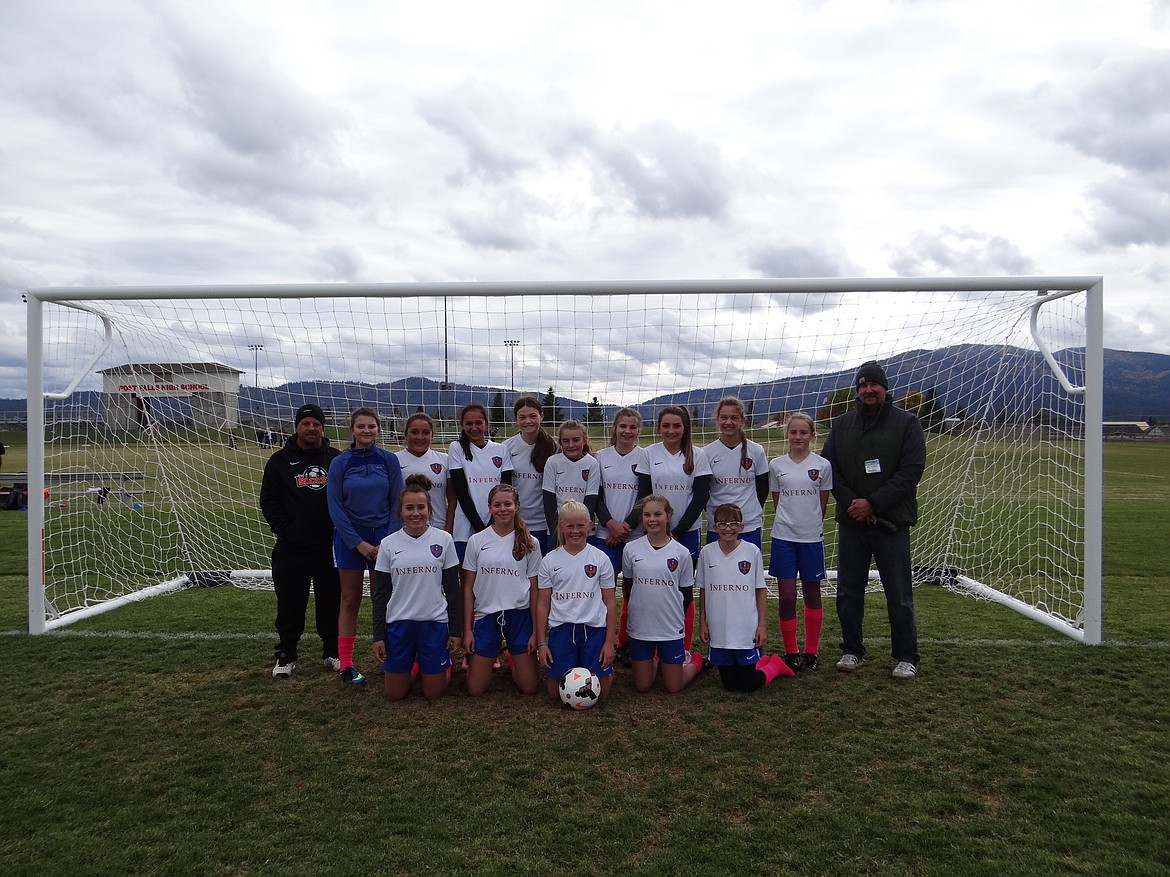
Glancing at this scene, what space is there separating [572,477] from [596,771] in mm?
1829

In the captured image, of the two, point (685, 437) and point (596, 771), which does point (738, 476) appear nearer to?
point (685, 437)

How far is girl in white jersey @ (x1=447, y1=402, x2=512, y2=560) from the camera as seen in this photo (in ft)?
15.0

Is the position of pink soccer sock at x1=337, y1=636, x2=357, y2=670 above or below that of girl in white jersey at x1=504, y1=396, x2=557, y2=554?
A: below

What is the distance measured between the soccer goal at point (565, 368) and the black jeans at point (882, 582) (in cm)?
132

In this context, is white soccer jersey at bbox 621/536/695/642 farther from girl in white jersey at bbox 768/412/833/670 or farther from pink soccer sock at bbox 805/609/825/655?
pink soccer sock at bbox 805/609/825/655

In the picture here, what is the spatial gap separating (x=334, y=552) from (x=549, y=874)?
273 cm

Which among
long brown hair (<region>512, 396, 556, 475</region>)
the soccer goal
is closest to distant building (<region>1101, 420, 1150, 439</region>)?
the soccer goal

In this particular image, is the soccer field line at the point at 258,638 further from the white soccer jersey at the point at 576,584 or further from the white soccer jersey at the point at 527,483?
the white soccer jersey at the point at 576,584

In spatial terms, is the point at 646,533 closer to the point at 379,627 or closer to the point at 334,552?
the point at 379,627

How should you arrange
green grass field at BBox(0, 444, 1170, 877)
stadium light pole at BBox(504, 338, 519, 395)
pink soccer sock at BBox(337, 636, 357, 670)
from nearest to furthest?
→ green grass field at BBox(0, 444, 1170, 877) → pink soccer sock at BBox(337, 636, 357, 670) → stadium light pole at BBox(504, 338, 519, 395)

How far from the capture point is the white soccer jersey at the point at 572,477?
4.51 meters

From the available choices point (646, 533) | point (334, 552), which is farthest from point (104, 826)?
point (646, 533)

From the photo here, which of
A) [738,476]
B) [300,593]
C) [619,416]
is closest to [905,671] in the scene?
[738,476]

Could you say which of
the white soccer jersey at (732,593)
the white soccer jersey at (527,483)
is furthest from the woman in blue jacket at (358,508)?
the white soccer jersey at (732,593)
